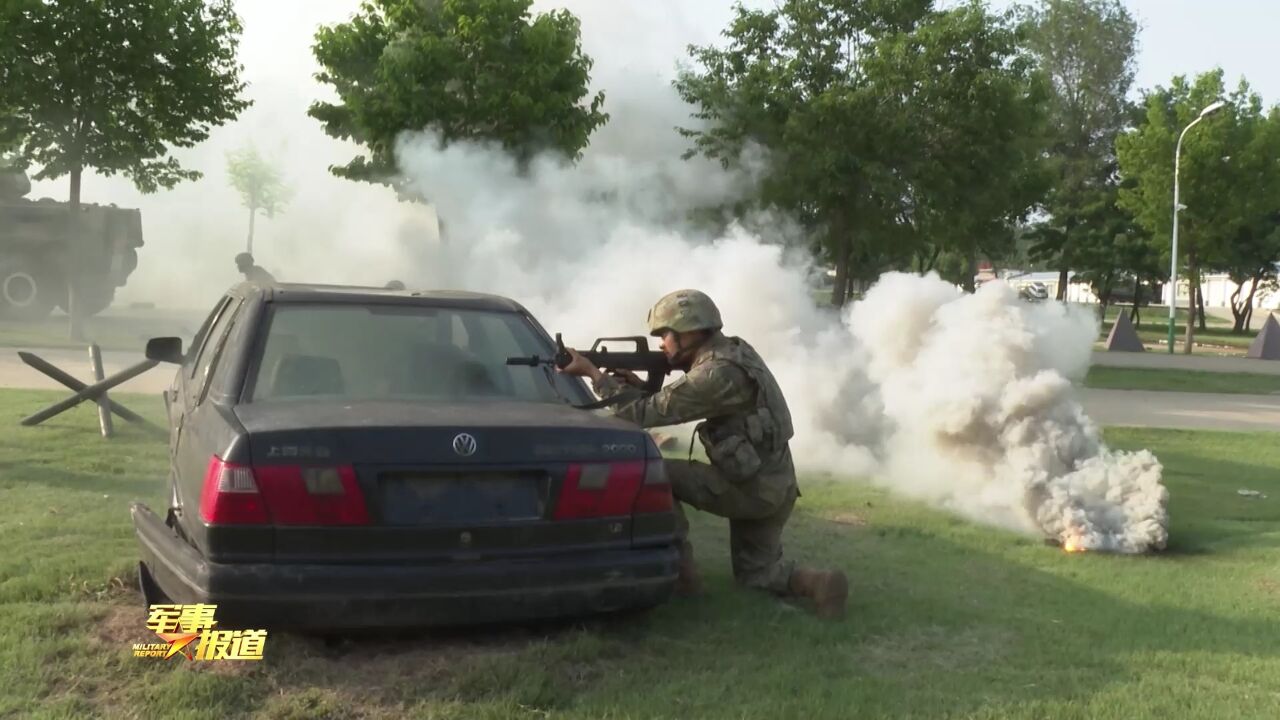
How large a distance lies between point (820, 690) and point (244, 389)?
2.23 metres

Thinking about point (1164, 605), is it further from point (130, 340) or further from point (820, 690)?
point (130, 340)

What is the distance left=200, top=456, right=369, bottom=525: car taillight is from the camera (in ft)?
11.8

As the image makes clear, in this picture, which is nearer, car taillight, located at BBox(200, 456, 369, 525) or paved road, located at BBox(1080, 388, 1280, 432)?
car taillight, located at BBox(200, 456, 369, 525)

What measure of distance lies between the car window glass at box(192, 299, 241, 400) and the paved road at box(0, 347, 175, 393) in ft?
24.6

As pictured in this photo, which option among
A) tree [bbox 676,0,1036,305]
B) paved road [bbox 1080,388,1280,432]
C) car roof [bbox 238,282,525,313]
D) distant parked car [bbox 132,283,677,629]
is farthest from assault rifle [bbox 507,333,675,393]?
tree [bbox 676,0,1036,305]

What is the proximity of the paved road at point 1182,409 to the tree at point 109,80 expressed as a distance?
1492cm

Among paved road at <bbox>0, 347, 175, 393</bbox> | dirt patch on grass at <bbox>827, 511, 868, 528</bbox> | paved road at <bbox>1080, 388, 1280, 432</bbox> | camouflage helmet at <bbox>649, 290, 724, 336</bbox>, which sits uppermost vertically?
camouflage helmet at <bbox>649, 290, 724, 336</bbox>

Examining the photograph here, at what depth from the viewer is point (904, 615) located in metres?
5.02

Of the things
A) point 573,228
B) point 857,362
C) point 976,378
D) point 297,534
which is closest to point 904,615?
point 297,534

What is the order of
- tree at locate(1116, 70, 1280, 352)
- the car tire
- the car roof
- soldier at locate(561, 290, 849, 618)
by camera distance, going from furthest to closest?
tree at locate(1116, 70, 1280, 352) → the car tire → soldier at locate(561, 290, 849, 618) → the car roof

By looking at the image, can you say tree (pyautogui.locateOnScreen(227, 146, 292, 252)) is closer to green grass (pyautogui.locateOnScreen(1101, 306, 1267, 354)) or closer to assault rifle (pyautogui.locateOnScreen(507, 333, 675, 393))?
green grass (pyautogui.locateOnScreen(1101, 306, 1267, 354))

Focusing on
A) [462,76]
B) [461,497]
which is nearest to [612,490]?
[461,497]

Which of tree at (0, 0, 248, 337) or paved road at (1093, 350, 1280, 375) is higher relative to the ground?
tree at (0, 0, 248, 337)
